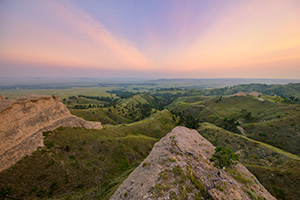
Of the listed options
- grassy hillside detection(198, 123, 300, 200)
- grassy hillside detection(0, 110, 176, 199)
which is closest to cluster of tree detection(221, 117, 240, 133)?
grassy hillside detection(198, 123, 300, 200)

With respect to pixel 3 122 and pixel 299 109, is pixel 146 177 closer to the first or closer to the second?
pixel 3 122

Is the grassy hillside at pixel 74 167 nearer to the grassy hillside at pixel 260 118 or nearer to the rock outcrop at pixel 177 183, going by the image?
the rock outcrop at pixel 177 183

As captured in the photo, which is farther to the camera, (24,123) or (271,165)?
(271,165)

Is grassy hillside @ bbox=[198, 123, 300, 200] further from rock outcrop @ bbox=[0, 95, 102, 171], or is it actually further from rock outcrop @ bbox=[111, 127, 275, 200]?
rock outcrop @ bbox=[0, 95, 102, 171]

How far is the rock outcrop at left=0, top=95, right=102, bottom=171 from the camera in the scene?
27.5 meters

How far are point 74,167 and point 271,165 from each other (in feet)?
209

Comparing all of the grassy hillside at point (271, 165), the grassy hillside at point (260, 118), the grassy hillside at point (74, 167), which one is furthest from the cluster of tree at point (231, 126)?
the grassy hillside at point (74, 167)

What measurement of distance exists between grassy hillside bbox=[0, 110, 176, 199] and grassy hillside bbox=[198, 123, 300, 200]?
38.8m

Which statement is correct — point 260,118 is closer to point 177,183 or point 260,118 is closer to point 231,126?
point 231,126

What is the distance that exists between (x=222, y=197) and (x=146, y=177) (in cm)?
1116

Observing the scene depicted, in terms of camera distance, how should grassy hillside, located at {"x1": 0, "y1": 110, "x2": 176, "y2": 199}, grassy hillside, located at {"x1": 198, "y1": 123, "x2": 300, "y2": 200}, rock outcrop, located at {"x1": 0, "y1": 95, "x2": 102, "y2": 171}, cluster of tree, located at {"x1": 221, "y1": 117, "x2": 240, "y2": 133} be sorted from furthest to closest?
1. cluster of tree, located at {"x1": 221, "y1": 117, "x2": 240, "y2": 133}
2. grassy hillside, located at {"x1": 198, "y1": 123, "x2": 300, "y2": 200}
3. rock outcrop, located at {"x1": 0, "y1": 95, "x2": 102, "y2": 171}
4. grassy hillside, located at {"x1": 0, "y1": 110, "x2": 176, "y2": 199}

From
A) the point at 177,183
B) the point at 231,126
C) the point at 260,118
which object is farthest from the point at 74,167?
the point at 260,118

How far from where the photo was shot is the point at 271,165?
1540 inches

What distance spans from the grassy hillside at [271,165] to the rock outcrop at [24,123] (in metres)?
65.1
